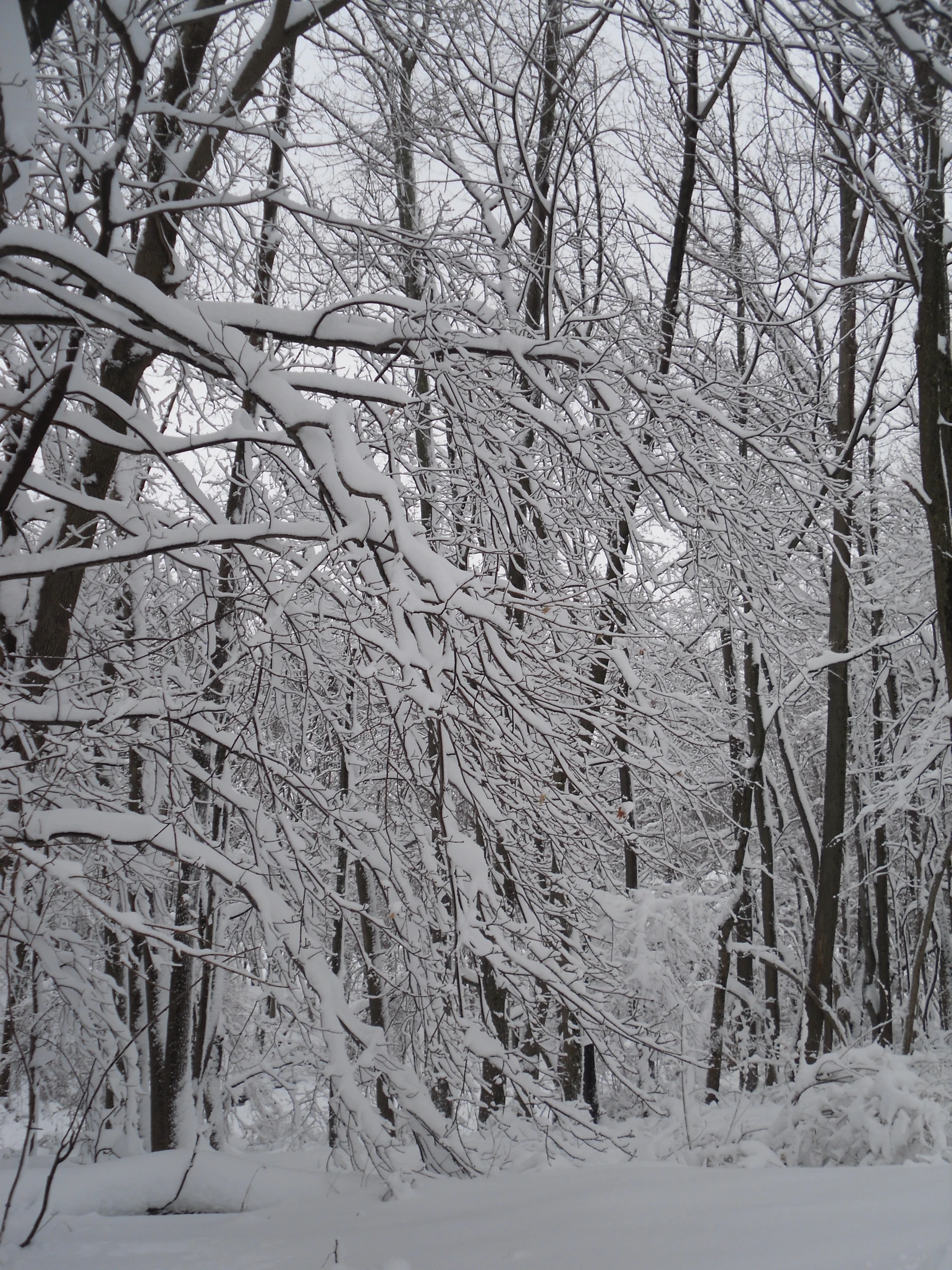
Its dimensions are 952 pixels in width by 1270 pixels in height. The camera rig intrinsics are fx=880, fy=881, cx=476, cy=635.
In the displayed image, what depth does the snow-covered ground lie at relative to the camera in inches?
94.6

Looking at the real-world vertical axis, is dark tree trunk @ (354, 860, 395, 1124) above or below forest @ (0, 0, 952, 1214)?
below

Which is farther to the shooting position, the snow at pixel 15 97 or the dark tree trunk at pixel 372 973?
the dark tree trunk at pixel 372 973

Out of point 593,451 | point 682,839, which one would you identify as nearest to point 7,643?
point 593,451

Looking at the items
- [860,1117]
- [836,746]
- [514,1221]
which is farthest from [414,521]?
[836,746]

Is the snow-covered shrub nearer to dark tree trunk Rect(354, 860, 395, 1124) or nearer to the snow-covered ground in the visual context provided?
the snow-covered ground

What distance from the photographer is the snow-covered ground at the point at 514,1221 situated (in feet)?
7.88

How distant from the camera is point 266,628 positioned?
9.54 feet

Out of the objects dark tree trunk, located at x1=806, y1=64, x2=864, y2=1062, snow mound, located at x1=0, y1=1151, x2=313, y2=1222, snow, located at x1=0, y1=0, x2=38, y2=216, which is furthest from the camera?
dark tree trunk, located at x1=806, y1=64, x2=864, y2=1062

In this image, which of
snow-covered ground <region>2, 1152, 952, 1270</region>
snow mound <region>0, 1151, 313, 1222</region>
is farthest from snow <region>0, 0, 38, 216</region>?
snow mound <region>0, 1151, 313, 1222</region>

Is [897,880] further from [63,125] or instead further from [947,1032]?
[63,125]

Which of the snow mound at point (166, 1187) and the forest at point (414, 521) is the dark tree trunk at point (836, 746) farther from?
the snow mound at point (166, 1187)

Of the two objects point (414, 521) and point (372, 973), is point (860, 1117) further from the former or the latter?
point (414, 521)

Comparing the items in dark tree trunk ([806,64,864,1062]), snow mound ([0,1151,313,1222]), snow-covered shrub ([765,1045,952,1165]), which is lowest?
snow mound ([0,1151,313,1222])

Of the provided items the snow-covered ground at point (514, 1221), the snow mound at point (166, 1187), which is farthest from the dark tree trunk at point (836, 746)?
the snow mound at point (166, 1187)
